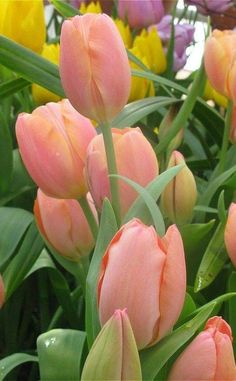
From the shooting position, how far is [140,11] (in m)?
0.77

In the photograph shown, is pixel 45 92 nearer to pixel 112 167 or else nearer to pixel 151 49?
pixel 151 49

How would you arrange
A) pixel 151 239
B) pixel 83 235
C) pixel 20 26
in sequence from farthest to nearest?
pixel 20 26
pixel 83 235
pixel 151 239

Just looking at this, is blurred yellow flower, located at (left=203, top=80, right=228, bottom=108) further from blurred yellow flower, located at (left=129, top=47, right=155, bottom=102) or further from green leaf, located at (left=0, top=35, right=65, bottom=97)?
green leaf, located at (left=0, top=35, right=65, bottom=97)

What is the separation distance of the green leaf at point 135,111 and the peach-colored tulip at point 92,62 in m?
0.12

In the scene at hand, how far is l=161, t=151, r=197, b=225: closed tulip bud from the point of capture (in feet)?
1.31

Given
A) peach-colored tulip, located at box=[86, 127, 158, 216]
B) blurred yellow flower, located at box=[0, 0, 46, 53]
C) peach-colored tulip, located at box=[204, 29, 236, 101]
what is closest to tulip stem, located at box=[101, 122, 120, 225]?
peach-colored tulip, located at box=[86, 127, 158, 216]

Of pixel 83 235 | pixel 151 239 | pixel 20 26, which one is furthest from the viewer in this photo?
pixel 20 26

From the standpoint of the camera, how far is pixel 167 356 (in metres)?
0.28

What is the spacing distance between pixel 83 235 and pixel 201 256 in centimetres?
8

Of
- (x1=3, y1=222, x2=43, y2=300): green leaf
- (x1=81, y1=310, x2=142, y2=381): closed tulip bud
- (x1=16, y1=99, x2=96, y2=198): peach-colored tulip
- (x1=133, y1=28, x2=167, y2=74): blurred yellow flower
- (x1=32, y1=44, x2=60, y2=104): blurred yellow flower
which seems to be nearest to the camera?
(x1=81, y1=310, x2=142, y2=381): closed tulip bud

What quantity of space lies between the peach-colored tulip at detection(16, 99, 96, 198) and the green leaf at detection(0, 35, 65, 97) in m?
0.07

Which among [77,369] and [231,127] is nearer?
[77,369]

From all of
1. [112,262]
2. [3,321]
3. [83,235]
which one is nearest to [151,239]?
[112,262]

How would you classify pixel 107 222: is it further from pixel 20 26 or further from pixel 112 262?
pixel 20 26
